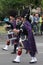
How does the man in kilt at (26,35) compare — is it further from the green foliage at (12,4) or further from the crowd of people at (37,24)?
the green foliage at (12,4)

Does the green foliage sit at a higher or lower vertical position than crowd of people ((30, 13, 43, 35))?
higher

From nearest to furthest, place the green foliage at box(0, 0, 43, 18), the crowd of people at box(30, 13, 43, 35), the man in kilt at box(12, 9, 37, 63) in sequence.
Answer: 1. the man in kilt at box(12, 9, 37, 63)
2. the crowd of people at box(30, 13, 43, 35)
3. the green foliage at box(0, 0, 43, 18)

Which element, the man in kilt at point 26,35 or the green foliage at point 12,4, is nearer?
the man in kilt at point 26,35

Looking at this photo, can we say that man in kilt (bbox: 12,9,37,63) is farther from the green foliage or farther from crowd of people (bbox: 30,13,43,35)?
the green foliage

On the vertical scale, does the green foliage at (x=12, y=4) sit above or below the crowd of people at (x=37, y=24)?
above

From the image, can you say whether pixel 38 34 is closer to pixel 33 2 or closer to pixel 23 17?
pixel 23 17

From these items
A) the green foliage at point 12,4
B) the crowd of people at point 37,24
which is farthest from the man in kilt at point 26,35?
the green foliage at point 12,4

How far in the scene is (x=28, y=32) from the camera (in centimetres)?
1022

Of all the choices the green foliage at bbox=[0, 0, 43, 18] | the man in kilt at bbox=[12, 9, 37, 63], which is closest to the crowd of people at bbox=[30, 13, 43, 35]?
the man in kilt at bbox=[12, 9, 37, 63]

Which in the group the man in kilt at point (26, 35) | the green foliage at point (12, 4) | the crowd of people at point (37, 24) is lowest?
the man in kilt at point (26, 35)

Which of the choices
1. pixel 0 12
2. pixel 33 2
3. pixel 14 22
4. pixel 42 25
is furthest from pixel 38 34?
pixel 33 2

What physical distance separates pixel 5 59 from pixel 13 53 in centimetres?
144

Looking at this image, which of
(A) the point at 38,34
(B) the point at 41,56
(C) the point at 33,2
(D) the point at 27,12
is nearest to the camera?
(D) the point at 27,12

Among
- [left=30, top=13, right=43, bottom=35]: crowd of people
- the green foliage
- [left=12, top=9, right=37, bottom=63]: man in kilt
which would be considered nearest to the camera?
[left=12, top=9, right=37, bottom=63]: man in kilt
